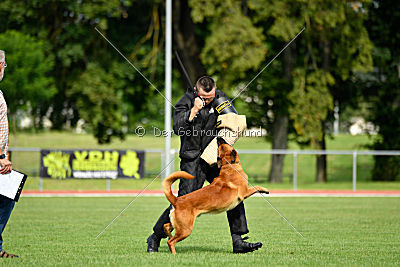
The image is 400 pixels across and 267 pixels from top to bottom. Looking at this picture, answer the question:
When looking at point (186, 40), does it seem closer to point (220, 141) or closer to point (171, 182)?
point (220, 141)

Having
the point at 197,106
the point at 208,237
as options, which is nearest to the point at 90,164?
the point at 208,237

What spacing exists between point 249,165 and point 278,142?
11320 millimetres

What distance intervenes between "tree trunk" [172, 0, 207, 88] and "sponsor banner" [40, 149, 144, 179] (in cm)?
733

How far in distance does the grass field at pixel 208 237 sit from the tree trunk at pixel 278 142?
40.4 feet

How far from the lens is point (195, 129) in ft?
24.9

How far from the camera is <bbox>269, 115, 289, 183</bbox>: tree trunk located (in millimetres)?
28516

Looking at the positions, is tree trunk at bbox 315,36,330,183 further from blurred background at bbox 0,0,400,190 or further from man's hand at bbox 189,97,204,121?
man's hand at bbox 189,97,204,121

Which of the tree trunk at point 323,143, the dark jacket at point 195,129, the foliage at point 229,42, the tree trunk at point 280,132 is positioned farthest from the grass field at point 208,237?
the tree trunk at point 323,143

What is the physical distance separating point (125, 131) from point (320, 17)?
13.3 metres

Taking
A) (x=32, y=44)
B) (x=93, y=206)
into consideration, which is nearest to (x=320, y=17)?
(x=32, y=44)

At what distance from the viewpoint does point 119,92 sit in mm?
29031

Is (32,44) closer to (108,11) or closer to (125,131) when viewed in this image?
(108,11)

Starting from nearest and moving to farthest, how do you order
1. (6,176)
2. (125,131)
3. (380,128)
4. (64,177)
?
1. (6,176)
2. (64,177)
3. (380,128)
4. (125,131)

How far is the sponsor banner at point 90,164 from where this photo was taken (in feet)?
69.4
